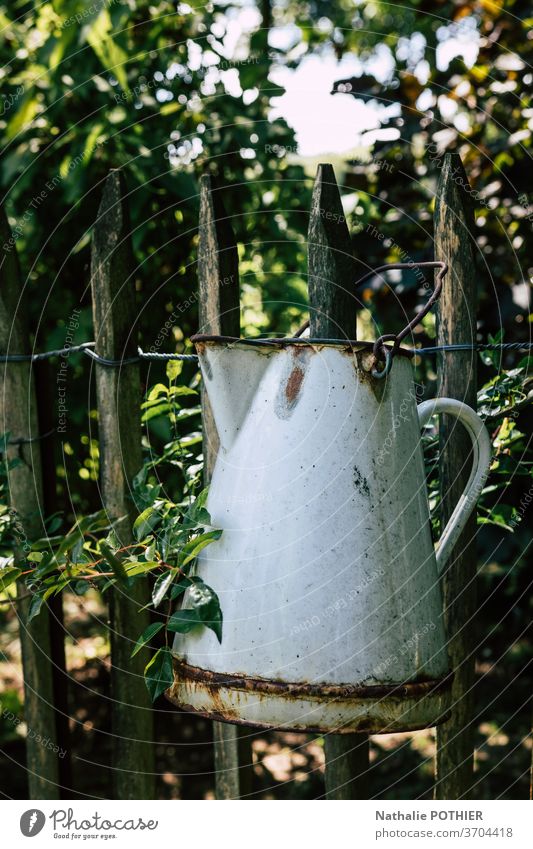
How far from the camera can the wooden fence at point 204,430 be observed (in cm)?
127

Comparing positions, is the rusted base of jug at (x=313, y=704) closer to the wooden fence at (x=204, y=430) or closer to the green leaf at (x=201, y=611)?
the green leaf at (x=201, y=611)

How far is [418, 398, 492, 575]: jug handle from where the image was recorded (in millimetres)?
1105

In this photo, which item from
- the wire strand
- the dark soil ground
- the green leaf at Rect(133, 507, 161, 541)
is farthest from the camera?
the dark soil ground

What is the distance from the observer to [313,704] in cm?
94

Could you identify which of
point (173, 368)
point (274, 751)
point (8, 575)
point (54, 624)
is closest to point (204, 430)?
point (173, 368)

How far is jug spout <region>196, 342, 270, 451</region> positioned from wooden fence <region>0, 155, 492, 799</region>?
0.74 feet

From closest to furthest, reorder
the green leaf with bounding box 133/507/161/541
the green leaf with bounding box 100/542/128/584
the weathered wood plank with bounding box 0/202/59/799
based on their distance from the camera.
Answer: the green leaf with bounding box 100/542/128/584
the green leaf with bounding box 133/507/161/541
the weathered wood plank with bounding box 0/202/59/799

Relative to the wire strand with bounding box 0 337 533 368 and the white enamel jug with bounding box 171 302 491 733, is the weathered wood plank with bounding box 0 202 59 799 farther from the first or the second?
the white enamel jug with bounding box 171 302 491 733

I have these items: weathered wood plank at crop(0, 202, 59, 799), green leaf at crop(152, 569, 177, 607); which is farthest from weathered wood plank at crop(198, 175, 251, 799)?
weathered wood plank at crop(0, 202, 59, 799)

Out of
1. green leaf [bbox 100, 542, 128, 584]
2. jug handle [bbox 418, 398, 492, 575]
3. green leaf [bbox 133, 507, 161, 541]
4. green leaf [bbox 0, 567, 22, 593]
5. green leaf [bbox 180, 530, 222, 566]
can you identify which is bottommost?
green leaf [bbox 100, 542, 128, 584]

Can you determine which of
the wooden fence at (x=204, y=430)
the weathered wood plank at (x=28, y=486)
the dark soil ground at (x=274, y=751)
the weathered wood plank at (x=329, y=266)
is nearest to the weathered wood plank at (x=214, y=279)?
the wooden fence at (x=204, y=430)

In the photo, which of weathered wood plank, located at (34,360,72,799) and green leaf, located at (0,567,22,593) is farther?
weathered wood plank, located at (34,360,72,799)

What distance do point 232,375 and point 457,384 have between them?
422 mm

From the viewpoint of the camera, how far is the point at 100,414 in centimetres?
134
